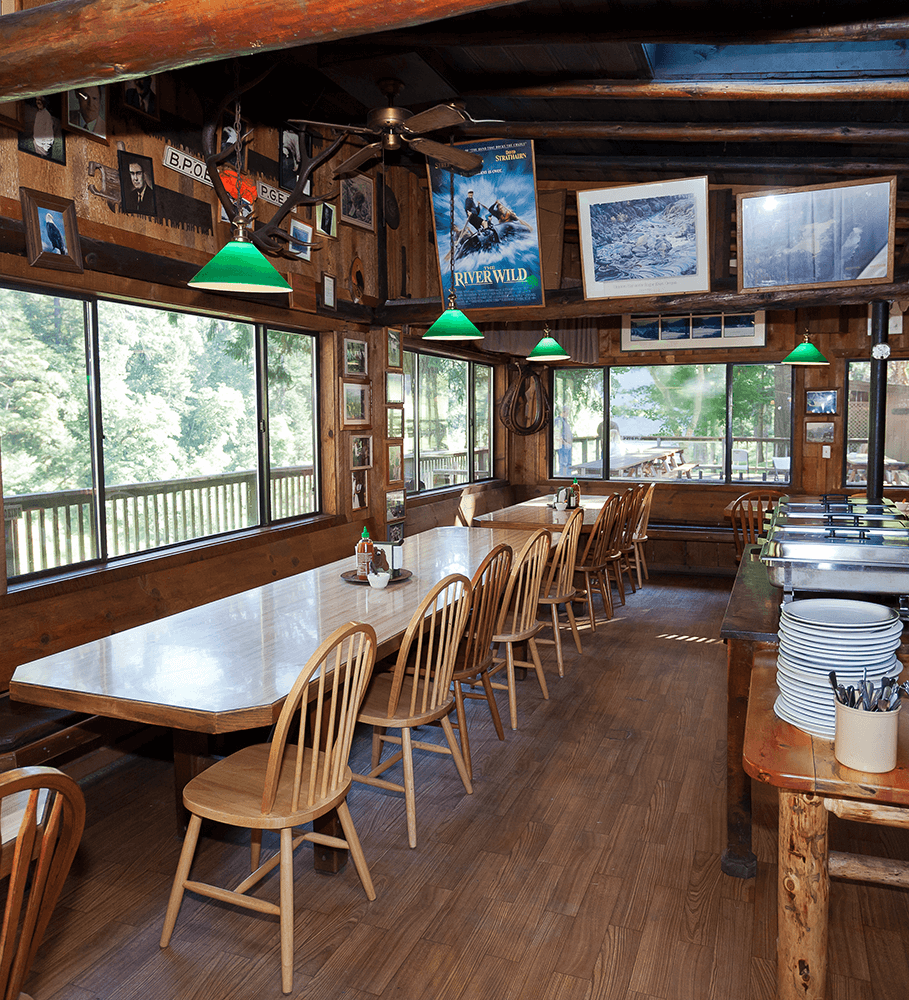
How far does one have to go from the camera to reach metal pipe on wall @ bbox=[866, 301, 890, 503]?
17.6 feet

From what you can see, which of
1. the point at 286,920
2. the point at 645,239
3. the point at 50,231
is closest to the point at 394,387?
the point at 645,239

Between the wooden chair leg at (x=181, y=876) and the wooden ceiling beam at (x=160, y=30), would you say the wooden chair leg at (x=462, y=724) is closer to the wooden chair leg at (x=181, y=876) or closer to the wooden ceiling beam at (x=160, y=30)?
the wooden chair leg at (x=181, y=876)

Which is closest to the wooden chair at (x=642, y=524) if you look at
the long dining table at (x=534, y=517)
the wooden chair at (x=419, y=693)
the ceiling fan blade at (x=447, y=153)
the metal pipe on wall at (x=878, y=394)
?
the long dining table at (x=534, y=517)

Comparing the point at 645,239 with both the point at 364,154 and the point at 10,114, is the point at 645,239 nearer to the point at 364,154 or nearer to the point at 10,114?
the point at 364,154

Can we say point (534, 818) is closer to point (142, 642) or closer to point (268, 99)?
point (142, 642)

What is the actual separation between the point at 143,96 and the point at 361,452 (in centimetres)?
281

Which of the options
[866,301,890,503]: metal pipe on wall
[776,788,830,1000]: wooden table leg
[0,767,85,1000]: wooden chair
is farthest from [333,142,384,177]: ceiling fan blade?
[866,301,890,503]: metal pipe on wall

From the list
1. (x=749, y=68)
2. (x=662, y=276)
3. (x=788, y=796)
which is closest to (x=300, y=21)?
(x=788, y=796)

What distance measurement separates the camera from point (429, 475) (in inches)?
295

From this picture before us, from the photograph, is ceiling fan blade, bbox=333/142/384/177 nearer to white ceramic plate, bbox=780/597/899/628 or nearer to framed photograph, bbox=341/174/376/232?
framed photograph, bbox=341/174/376/232

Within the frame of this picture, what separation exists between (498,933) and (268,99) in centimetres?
449

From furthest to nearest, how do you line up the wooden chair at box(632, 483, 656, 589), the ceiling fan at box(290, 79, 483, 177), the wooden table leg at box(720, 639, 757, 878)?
1. the wooden chair at box(632, 483, 656, 589)
2. the ceiling fan at box(290, 79, 483, 177)
3. the wooden table leg at box(720, 639, 757, 878)

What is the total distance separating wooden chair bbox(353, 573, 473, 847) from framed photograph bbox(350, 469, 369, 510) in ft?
9.25

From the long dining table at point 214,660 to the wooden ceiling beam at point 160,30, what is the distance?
1.70 metres
